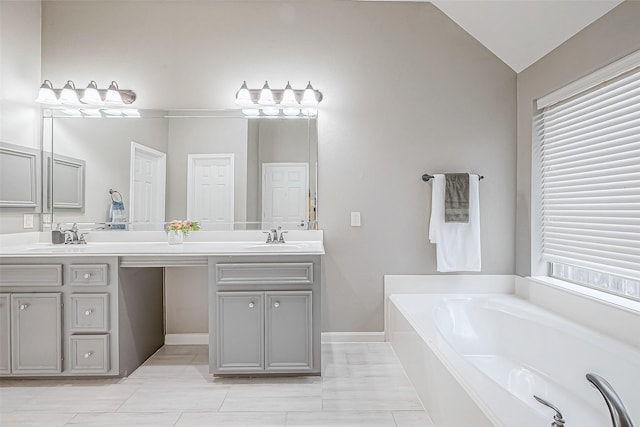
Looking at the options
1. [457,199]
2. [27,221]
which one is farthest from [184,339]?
[457,199]

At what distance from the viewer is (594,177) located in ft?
7.34

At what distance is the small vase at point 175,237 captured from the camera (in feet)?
9.24

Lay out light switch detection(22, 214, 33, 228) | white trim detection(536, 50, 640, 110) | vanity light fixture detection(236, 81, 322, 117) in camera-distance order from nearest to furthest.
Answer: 1. white trim detection(536, 50, 640, 110)
2. light switch detection(22, 214, 33, 228)
3. vanity light fixture detection(236, 81, 322, 117)

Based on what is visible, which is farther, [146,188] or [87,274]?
[146,188]

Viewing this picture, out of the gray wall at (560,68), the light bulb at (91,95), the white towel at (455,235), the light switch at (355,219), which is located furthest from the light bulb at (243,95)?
the gray wall at (560,68)

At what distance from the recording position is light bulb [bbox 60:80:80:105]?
2.86 meters

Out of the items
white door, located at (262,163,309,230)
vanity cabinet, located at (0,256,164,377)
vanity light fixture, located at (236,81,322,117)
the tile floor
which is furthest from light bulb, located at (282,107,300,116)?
the tile floor

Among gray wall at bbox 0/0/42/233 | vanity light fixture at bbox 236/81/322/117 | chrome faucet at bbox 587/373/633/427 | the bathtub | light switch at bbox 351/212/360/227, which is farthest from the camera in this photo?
light switch at bbox 351/212/360/227

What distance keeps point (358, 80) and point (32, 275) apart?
104 inches

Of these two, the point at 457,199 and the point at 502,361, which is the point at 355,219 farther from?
the point at 502,361

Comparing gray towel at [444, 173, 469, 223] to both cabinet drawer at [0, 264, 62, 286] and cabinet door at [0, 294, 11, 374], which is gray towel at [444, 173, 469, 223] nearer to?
cabinet drawer at [0, 264, 62, 286]

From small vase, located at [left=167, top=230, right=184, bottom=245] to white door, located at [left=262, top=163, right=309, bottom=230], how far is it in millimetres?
634

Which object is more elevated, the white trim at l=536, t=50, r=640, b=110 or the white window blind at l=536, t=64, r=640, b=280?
the white trim at l=536, t=50, r=640, b=110

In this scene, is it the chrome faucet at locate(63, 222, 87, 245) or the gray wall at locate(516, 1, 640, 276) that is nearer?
the gray wall at locate(516, 1, 640, 276)
